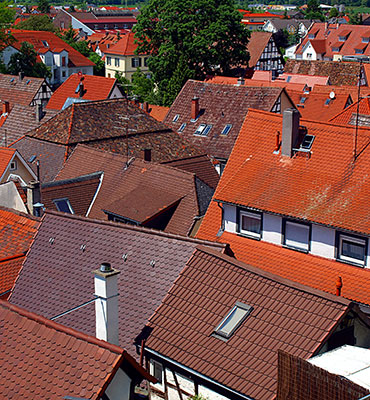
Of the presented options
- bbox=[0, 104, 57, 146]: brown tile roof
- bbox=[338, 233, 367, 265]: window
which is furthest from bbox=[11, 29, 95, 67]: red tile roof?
bbox=[338, 233, 367, 265]: window

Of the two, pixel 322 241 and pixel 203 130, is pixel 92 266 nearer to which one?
pixel 322 241

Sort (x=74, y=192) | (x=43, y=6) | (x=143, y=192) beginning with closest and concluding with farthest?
(x=143, y=192)
(x=74, y=192)
(x=43, y=6)

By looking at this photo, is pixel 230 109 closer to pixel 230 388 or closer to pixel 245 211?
pixel 245 211

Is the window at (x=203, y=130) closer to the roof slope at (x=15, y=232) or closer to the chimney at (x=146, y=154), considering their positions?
the chimney at (x=146, y=154)

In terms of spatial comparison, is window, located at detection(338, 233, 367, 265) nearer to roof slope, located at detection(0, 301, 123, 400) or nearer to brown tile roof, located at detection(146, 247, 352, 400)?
brown tile roof, located at detection(146, 247, 352, 400)

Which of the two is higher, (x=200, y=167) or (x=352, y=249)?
(x=352, y=249)

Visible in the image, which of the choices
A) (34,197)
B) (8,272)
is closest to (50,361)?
(8,272)

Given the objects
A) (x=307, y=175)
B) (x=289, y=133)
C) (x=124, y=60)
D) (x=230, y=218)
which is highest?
(x=289, y=133)
